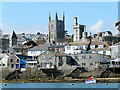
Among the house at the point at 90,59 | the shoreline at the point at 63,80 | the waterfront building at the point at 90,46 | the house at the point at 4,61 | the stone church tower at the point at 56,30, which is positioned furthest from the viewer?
the stone church tower at the point at 56,30

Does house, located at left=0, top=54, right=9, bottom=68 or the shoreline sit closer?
the shoreline

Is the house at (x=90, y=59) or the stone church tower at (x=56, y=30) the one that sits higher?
the stone church tower at (x=56, y=30)

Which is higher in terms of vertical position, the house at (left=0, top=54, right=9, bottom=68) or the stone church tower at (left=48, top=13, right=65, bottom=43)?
the stone church tower at (left=48, top=13, right=65, bottom=43)

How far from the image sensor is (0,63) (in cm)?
8038

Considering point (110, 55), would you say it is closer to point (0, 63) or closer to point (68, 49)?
point (68, 49)

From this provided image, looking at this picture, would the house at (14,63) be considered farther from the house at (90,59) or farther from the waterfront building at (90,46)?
the waterfront building at (90,46)

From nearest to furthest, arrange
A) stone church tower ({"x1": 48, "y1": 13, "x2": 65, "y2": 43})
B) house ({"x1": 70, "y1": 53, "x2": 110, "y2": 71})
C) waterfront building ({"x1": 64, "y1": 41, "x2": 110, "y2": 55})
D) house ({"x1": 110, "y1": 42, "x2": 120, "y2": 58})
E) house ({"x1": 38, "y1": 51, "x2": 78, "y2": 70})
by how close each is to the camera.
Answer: house ({"x1": 38, "y1": 51, "x2": 78, "y2": 70})
house ({"x1": 70, "y1": 53, "x2": 110, "y2": 71})
house ({"x1": 110, "y1": 42, "x2": 120, "y2": 58})
waterfront building ({"x1": 64, "y1": 41, "x2": 110, "y2": 55})
stone church tower ({"x1": 48, "y1": 13, "x2": 65, "y2": 43})

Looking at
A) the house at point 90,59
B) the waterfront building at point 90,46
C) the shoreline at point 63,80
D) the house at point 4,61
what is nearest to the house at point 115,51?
the waterfront building at point 90,46

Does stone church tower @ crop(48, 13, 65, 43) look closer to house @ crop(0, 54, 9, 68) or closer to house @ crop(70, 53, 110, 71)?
house @ crop(0, 54, 9, 68)

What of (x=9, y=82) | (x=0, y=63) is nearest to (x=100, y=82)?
(x=9, y=82)

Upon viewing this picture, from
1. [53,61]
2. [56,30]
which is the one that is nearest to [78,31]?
[56,30]

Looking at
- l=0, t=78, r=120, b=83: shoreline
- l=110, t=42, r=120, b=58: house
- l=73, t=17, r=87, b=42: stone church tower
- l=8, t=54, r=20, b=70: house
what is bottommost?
l=0, t=78, r=120, b=83: shoreline

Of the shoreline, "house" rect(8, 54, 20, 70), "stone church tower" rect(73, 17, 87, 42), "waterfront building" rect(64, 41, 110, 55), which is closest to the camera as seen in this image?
the shoreline

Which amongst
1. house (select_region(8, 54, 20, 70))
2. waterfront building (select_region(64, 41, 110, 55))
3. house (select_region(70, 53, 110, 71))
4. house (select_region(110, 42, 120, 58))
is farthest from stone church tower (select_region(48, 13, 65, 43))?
house (select_region(70, 53, 110, 71))
